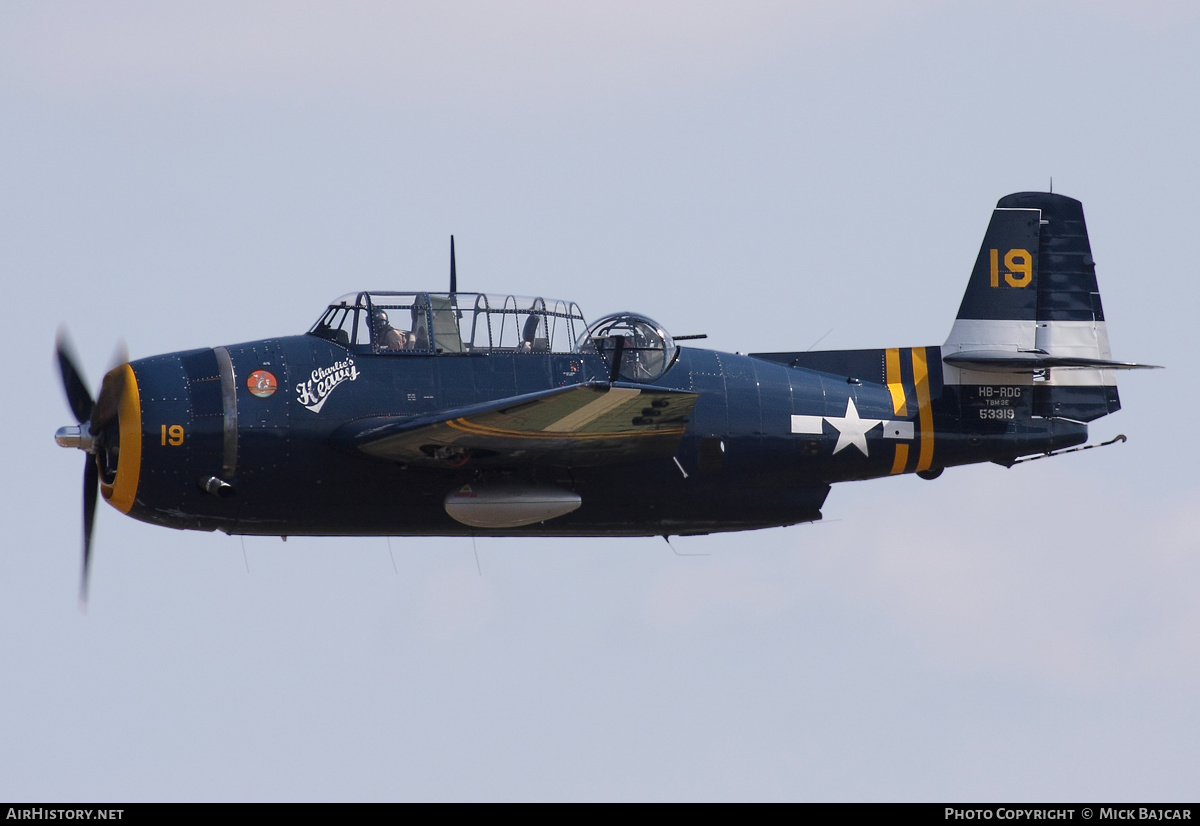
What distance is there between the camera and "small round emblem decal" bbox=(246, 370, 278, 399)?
2188 cm

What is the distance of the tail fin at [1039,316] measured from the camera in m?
24.7

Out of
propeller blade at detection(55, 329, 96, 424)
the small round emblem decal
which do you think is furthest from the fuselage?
propeller blade at detection(55, 329, 96, 424)

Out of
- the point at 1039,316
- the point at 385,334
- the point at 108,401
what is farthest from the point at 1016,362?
the point at 108,401

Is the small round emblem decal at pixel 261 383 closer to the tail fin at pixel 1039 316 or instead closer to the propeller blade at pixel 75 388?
the propeller blade at pixel 75 388

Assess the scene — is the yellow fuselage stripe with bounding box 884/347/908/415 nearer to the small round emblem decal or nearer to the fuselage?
the fuselage

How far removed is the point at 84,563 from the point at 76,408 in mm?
1942

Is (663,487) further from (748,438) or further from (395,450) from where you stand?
(395,450)

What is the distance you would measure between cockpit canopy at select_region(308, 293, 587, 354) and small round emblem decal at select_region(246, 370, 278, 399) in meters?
0.94

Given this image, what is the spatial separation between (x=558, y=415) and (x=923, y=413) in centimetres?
602

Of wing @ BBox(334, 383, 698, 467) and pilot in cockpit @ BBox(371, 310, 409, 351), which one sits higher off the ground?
pilot in cockpit @ BBox(371, 310, 409, 351)

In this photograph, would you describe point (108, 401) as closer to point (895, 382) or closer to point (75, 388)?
point (75, 388)

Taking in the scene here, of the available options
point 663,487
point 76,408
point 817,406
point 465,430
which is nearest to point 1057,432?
point 817,406

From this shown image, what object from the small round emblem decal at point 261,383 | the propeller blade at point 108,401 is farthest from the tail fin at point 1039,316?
the propeller blade at point 108,401

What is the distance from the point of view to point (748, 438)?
23.3 m
